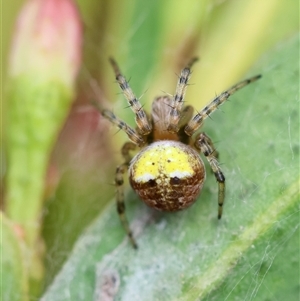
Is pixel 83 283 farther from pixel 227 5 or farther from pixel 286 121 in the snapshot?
pixel 227 5

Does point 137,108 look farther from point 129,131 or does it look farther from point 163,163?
point 163,163

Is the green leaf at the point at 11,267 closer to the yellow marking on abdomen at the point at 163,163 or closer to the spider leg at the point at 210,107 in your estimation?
the yellow marking on abdomen at the point at 163,163

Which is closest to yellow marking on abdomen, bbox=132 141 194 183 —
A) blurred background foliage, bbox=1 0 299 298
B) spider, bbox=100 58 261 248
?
spider, bbox=100 58 261 248

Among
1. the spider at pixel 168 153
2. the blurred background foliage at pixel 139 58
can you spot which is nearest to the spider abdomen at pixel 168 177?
the spider at pixel 168 153

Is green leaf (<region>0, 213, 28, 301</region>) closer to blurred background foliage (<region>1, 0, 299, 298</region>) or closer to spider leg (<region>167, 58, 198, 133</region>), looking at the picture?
blurred background foliage (<region>1, 0, 299, 298</region>)

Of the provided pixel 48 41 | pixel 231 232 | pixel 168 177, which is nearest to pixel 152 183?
pixel 168 177
